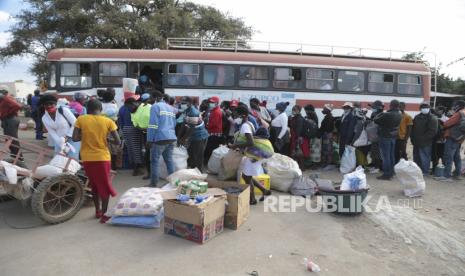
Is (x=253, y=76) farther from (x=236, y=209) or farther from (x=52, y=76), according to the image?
(x=236, y=209)

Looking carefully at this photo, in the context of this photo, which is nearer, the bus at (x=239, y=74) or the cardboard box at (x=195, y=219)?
the cardboard box at (x=195, y=219)

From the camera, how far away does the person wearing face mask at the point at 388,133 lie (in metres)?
7.62

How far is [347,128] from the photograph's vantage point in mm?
8391

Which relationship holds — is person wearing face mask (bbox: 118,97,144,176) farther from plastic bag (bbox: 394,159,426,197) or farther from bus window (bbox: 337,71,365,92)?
bus window (bbox: 337,71,365,92)

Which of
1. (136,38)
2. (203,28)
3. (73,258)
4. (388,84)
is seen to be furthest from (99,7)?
(73,258)

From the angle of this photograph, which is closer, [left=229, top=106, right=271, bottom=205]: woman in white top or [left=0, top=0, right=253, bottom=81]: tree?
[left=229, top=106, right=271, bottom=205]: woman in white top

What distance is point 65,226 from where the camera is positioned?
471 centimetres

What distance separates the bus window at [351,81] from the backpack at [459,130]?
4.30 meters

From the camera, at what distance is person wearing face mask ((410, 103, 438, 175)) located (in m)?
8.08

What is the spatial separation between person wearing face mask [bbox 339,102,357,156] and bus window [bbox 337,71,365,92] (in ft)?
12.2

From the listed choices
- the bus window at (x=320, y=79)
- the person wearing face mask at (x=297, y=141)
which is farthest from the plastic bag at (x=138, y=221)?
the bus window at (x=320, y=79)

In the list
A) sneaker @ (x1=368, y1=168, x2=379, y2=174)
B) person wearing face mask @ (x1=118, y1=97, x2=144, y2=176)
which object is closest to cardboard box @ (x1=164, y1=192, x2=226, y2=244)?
person wearing face mask @ (x1=118, y1=97, x2=144, y2=176)

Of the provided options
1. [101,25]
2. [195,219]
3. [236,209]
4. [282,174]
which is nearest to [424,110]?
[282,174]

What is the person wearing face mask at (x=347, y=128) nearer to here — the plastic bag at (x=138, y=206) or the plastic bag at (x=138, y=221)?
the plastic bag at (x=138, y=206)
